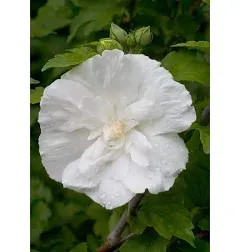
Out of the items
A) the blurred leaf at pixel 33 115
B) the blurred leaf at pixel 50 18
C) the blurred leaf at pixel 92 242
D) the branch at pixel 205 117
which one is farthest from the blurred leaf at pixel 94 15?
the blurred leaf at pixel 92 242

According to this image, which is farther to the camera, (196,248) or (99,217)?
(99,217)

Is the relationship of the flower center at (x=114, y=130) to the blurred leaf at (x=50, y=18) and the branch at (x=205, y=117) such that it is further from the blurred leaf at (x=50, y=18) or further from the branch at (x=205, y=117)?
the blurred leaf at (x=50, y=18)

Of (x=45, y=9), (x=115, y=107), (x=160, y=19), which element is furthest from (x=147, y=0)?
(x=115, y=107)

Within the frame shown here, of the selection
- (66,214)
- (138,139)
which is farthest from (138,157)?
(66,214)

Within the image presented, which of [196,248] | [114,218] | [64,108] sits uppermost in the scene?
[64,108]

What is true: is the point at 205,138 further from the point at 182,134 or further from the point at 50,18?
the point at 50,18

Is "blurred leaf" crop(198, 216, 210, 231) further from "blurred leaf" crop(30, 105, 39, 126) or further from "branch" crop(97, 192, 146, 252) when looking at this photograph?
"blurred leaf" crop(30, 105, 39, 126)

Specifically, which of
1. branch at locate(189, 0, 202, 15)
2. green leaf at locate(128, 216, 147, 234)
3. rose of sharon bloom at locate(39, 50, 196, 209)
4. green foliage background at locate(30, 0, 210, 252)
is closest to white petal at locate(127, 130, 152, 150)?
rose of sharon bloom at locate(39, 50, 196, 209)

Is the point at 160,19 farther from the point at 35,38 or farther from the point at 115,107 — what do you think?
the point at 115,107
